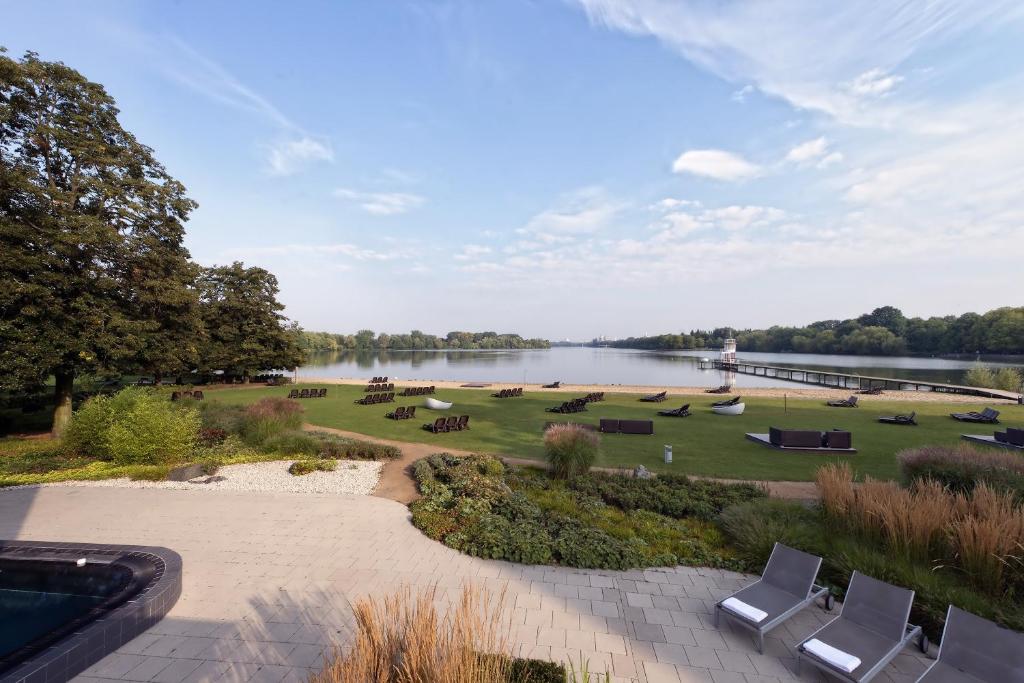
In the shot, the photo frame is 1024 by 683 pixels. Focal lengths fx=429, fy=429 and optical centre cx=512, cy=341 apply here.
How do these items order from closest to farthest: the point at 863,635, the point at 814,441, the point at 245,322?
1. the point at 863,635
2. the point at 814,441
3. the point at 245,322

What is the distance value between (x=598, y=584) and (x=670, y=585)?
3.13 feet

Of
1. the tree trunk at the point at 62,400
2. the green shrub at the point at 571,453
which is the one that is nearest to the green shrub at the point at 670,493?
the green shrub at the point at 571,453

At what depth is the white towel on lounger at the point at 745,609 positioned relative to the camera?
4426mm

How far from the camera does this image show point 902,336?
11544 centimetres

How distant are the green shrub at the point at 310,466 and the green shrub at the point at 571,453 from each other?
18.4 ft

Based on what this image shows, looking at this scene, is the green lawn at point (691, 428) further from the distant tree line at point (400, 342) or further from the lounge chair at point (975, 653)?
the distant tree line at point (400, 342)

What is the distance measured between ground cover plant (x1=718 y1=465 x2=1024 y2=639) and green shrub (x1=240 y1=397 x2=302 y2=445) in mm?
12718

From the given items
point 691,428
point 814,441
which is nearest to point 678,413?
point 691,428

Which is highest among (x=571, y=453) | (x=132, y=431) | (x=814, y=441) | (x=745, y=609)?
(x=132, y=431)

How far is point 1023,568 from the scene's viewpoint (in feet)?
16.4

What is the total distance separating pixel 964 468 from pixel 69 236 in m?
22.5

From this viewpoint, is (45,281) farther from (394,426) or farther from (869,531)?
(869,531)

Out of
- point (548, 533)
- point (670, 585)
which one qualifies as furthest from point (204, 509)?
point (670, 585)

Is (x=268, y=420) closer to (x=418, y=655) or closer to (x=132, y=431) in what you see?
(x=132, y=431)
